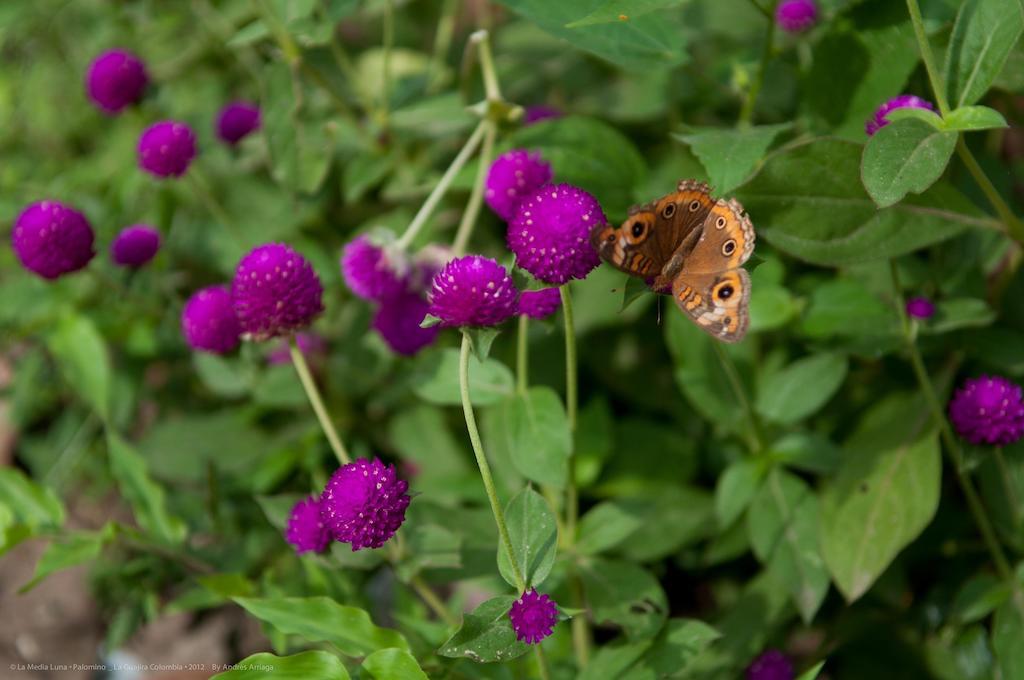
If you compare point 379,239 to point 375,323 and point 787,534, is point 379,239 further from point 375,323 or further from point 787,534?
point 787,534

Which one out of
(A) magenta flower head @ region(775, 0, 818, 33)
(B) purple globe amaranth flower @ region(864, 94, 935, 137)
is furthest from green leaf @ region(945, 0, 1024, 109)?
(A) magenta flower head @ region(775, 0, 818, 33)

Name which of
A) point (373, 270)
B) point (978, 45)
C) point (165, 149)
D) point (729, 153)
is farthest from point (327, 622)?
point (978, 45)

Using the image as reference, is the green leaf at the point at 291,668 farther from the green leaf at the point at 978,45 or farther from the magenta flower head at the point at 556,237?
the green leaf at the point at 978,45

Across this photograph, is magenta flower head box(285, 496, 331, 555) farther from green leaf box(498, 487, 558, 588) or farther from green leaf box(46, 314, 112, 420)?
green leaf box(46, 314, 112, 420)

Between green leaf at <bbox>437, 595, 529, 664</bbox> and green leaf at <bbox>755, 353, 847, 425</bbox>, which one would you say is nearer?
green leaf at <bbox>437, 595, 529, 664</bbox>

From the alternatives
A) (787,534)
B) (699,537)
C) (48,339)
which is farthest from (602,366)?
(48,339)

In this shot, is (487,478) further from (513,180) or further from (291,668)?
(513,180)
